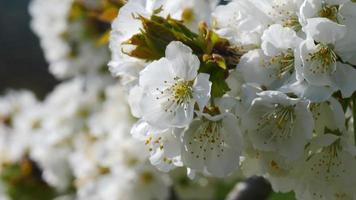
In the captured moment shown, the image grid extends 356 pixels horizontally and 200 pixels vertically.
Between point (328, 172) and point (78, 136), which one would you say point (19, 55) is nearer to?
point (78, 136)

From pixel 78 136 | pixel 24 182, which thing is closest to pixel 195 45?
pixel 78 136

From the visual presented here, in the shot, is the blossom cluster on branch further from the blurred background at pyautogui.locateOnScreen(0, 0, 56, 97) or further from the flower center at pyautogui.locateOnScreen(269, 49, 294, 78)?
the blurred background at pyautogui.locateOnScreen(0, 0, 56, 97)

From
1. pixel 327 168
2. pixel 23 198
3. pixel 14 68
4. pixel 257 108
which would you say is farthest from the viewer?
pixel 14 68

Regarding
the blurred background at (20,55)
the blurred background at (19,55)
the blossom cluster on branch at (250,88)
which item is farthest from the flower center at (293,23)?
the blurred background at (19,55)

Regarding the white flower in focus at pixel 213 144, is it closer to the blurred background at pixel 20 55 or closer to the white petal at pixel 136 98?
the white petal at pixel 136 98

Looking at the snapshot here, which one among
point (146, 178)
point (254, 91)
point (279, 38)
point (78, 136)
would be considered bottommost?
point (78, 136)

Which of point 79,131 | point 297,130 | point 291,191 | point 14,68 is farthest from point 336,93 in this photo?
point 14,68

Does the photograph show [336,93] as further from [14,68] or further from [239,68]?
[14,68]
